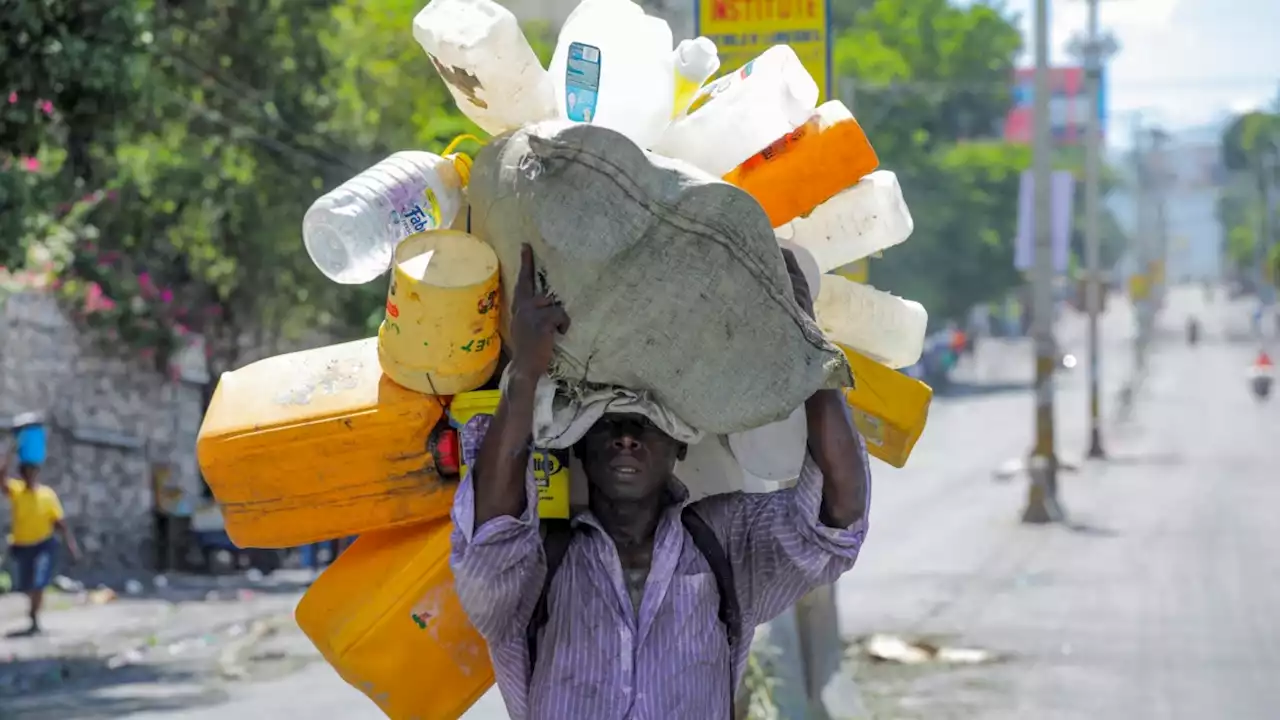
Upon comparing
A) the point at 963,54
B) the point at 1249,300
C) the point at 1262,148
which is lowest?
the point at 1249,300

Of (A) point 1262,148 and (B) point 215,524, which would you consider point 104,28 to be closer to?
(B) point 215,524

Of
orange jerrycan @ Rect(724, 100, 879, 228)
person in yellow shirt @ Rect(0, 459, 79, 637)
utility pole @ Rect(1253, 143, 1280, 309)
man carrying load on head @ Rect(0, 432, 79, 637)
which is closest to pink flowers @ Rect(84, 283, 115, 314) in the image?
man carrying load on head @ Rect(0, 432, 79, 637)

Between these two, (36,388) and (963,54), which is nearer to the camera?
(36,388)

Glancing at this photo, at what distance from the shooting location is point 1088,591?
45.0 ft

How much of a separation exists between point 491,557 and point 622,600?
0.27 meters

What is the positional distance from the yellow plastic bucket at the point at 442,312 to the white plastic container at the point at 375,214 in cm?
13

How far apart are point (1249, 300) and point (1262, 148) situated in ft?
43.2

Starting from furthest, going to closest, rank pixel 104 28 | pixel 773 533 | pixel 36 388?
pixel 36 388 → pixel 104 28 → pixel 773 533

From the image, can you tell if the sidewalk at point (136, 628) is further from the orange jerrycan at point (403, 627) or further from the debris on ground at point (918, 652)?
the orange jerrycan at point (403, 627)

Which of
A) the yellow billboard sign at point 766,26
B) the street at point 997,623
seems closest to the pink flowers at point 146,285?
the street at point 997,623

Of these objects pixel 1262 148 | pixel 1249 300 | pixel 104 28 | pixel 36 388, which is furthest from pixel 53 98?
pixel 1249 300

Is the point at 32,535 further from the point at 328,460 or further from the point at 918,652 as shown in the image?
the point at 328,460

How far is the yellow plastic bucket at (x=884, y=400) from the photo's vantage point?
3760 millimetres

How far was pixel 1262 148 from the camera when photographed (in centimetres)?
11888
